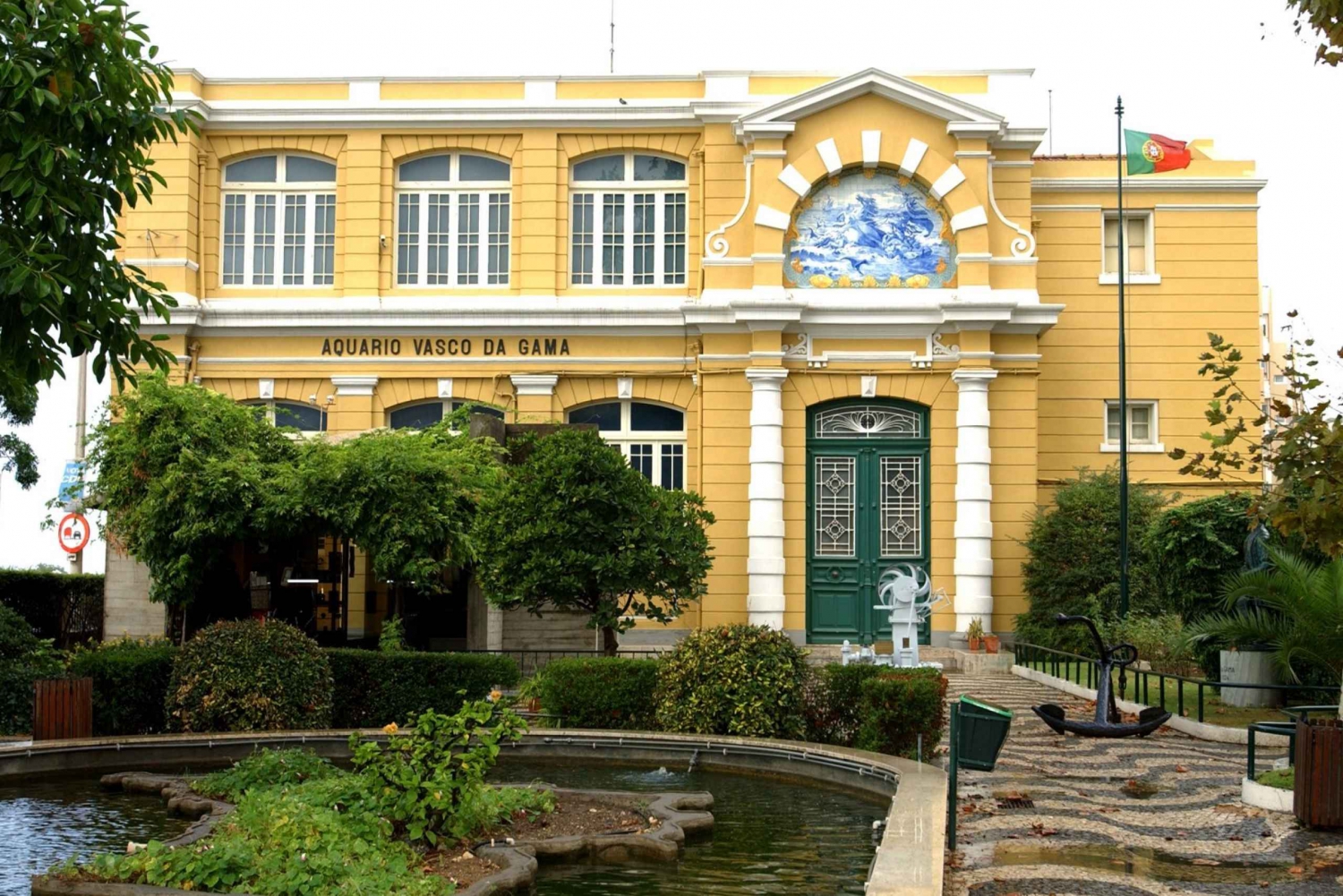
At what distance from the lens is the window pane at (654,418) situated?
3130cm

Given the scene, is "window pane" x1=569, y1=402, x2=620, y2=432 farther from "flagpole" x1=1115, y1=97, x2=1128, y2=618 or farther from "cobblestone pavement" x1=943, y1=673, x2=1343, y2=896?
"cobblestone pavement" x1=943, y1=673, x2=1343, y2=896

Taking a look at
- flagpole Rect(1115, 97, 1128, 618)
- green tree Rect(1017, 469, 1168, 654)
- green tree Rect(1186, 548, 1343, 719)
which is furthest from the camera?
green tree Rect(1017, 469, 1168, 654)

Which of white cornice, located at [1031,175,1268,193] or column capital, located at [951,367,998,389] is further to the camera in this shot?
white cornice, located at [1031,175,1268,193]

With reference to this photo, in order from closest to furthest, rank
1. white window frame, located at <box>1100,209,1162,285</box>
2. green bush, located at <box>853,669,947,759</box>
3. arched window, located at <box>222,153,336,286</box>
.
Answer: green bush, located at <box>853,669,947,759</box>
arched window, located at <box>222,153,336,286</box>
white window frame, located at <box>1100,209,1162,285</box>

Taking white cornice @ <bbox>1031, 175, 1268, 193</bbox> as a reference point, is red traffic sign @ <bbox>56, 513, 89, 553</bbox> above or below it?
below

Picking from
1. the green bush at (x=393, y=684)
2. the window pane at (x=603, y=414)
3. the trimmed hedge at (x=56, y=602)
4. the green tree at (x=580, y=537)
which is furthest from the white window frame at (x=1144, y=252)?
the trimmed hedge at (x=56, y=602)

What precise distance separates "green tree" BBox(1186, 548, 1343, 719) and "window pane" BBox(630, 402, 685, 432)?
1354 centimetres

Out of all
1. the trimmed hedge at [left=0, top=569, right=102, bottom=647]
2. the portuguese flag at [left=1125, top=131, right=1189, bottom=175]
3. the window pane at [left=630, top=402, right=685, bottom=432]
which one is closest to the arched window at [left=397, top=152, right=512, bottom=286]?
the window pane at [left=630, top=402, right=685, bottom=432]

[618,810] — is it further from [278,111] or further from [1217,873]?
[278,111]

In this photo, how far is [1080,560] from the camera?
28.7 m

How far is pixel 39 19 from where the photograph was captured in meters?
11.9

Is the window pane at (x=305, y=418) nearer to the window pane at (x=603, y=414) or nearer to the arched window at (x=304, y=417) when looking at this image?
the arched window at (x=304, y=417)

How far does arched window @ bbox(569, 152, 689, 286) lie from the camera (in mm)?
31766

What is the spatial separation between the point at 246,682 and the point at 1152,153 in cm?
2062
